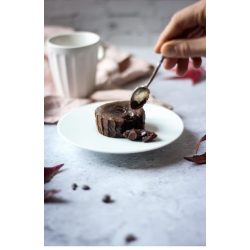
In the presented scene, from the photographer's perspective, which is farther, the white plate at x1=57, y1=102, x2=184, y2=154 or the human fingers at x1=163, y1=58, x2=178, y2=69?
the human fingers at x1=163, y1=58, x2=178, y2=69

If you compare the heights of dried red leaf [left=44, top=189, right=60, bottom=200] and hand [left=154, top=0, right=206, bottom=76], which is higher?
hand [left=154, top=0, right=206, bottom=76]

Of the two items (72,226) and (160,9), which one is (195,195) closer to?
(72,226)

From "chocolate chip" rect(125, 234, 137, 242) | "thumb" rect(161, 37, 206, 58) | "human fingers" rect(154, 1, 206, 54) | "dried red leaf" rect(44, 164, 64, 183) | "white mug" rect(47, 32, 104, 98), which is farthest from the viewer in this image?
"white mug" rect(47, 32, 104, 98)

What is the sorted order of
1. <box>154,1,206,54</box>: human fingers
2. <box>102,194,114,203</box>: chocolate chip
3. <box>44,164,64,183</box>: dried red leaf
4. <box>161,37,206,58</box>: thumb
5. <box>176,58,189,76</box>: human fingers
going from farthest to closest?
<box>176,58,189,76</box>: human fingers, <box>154,1,206,54</box>: human fingers, <box>161,37,206,58</box>: thumb, <box>44,164,64,183</box>: dried red leaf, <box>102,194,114,203</box>: chocolate chip

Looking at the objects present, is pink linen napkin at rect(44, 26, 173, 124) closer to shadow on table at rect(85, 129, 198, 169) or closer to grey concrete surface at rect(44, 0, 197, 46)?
shadow on table at rect(85, 129, 198, 169)

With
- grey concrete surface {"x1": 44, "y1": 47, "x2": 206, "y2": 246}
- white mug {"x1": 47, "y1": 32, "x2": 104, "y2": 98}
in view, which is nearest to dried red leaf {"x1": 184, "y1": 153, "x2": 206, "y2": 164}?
grey concrete surface {"x1": 44, "y1": 47, "x2": 206, "y2": 246}

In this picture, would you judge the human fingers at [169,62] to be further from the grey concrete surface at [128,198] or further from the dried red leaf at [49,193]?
the dried red leaf at [49,193]

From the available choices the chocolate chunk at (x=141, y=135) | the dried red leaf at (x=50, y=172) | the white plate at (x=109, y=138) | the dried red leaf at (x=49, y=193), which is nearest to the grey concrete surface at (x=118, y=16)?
the white plate at (x=109, y=138)
